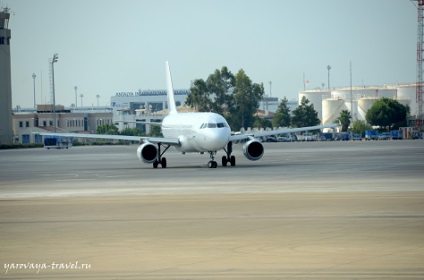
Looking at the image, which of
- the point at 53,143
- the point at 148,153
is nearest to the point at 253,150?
the point at 148,153

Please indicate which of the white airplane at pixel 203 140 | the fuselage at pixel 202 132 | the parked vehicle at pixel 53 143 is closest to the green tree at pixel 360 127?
the parked vehicle at pixel 53 143

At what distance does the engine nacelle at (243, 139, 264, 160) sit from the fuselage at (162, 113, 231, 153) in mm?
1728

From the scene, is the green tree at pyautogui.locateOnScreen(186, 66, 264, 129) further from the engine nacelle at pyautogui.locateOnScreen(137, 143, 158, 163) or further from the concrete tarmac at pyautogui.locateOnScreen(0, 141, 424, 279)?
the concrete tarmac at pyautogui.locateOnScreen(0, 141, 424, 279)

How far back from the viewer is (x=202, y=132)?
184 feet

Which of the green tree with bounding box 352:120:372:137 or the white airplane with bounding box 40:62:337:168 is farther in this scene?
the green tree with bounding box 352:120:372:137

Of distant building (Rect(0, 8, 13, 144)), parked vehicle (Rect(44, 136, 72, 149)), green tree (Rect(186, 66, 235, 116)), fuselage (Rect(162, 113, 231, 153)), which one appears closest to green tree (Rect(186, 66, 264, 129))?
green tree (Rect(186, 66, 235, 116))

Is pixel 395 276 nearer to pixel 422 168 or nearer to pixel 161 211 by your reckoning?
pixel 161 211

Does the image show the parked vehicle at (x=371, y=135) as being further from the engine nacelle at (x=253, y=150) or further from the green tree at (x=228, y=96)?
the engine nacelle at (x=253, y=150)

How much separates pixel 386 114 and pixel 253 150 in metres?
→ 130

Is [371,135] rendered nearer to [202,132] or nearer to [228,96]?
[228,96]

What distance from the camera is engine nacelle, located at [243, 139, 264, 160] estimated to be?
57.3 m

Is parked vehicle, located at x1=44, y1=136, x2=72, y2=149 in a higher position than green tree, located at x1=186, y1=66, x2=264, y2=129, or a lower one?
lower

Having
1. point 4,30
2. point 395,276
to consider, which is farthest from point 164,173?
point 4,30

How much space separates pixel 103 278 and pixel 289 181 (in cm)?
2489
